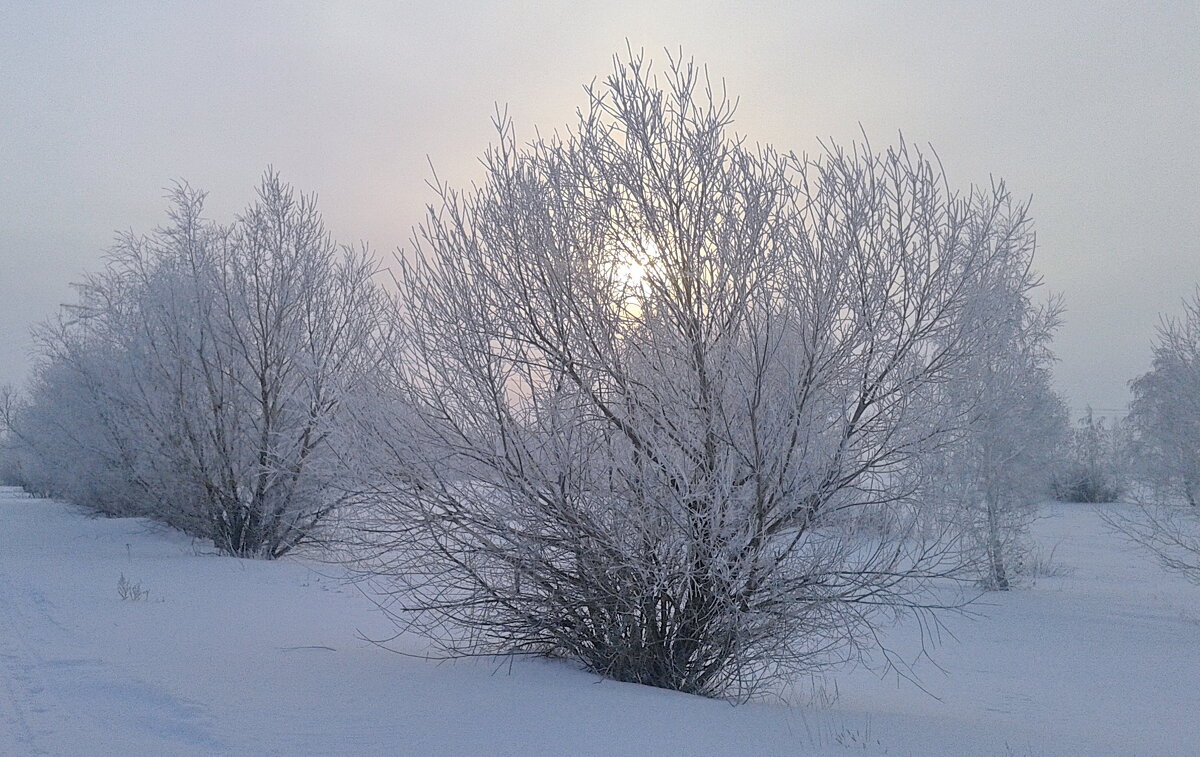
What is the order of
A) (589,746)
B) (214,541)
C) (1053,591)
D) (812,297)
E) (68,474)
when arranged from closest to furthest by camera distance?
(589,746), (812,297), (214,541), (1053,591), (68,474)

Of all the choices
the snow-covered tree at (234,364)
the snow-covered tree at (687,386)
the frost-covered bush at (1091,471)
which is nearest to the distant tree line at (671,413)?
the snow-covered tree at (687,386)

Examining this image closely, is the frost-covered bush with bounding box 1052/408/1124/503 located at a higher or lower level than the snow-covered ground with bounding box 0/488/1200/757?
higher

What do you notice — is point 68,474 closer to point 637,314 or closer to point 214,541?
point 214,541

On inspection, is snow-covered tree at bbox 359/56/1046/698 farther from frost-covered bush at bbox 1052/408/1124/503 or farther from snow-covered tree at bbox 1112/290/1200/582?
frost-covered bush at bbox 1052/408/1124/503

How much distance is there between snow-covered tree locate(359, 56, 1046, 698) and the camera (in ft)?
18.7

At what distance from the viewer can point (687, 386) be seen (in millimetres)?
5773

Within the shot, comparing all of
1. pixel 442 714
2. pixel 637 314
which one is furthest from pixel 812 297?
pixel 442 714

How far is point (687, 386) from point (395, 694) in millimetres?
2710

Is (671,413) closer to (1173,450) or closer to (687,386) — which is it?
(687,386)

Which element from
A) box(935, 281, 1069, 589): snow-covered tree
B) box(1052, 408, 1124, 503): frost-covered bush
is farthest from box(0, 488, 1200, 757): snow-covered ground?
box(1052, 408, 1124, 503): frost-covered bush

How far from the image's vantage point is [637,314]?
5863 millimetres

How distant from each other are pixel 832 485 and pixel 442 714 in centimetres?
281

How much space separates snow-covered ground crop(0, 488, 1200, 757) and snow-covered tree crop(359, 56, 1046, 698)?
876mm

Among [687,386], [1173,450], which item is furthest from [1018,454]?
[687,386]
